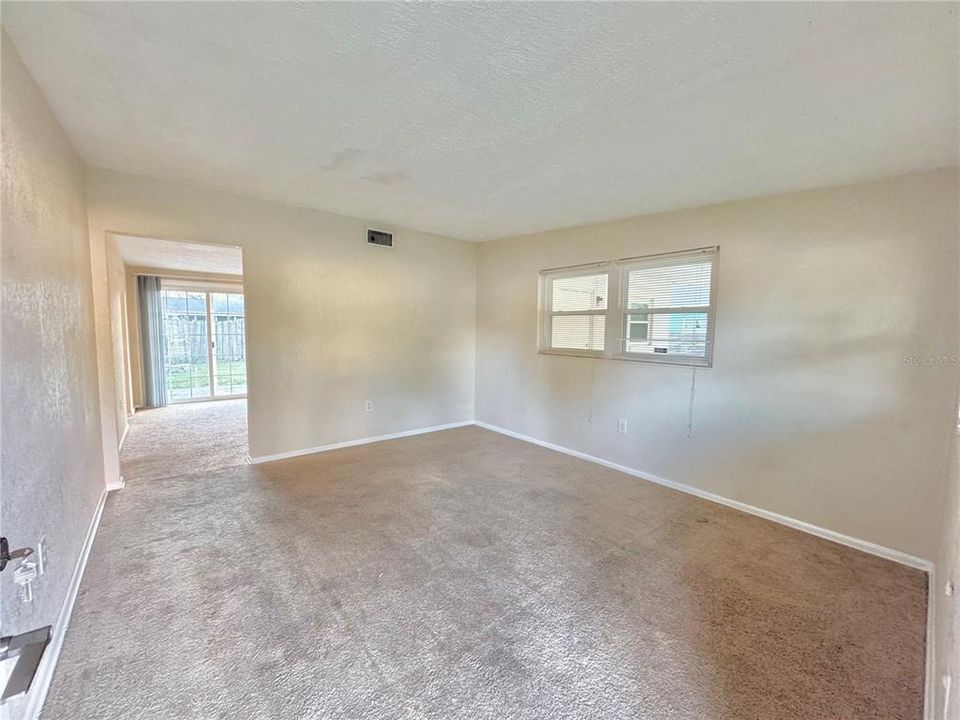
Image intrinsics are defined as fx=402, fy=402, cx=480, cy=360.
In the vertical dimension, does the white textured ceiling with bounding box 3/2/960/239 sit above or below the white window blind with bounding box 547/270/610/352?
above

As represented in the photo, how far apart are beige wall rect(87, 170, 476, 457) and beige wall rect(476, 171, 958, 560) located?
215 cm

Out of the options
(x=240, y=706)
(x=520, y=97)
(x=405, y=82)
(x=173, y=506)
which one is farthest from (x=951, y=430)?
(x=173, y=506)

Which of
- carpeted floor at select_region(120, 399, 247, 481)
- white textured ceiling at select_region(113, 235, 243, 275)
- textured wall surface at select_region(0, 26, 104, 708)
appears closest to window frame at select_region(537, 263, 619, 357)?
white textured ceiling at select_region(113, 235, 243, 275)

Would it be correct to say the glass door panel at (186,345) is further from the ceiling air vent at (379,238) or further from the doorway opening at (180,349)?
the ceiling air vent at (379,238)

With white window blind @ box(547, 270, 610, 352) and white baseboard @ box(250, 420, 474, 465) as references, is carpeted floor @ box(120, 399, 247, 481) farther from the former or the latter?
white window blind @ box(547, 270, 610, 352)

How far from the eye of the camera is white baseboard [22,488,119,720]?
1.35 metres

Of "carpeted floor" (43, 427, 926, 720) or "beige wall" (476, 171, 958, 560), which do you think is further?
"beige wall" (476, 171, 958, 560)

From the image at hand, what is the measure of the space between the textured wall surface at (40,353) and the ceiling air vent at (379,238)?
7.45 feet

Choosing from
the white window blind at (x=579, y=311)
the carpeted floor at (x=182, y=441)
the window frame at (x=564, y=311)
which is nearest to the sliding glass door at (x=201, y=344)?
the carpeted floor at (x=182, y=441)

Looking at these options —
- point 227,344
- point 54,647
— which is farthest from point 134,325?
point 54,647

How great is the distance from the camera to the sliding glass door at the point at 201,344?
6871mm

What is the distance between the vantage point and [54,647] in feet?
5.30

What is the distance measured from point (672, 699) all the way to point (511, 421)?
3609 mm

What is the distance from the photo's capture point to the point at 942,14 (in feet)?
4.17
